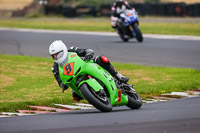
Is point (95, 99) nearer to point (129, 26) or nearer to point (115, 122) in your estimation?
point (115, 122)

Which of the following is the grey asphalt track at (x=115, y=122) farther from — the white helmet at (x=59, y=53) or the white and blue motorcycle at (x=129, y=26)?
the white and blue motorcycle at (x=129, y=26)

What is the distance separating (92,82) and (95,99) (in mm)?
247

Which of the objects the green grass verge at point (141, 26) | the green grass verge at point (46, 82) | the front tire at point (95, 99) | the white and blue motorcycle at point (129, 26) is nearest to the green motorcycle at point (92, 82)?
the front tire at point (95, 99)

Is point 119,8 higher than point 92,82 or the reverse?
the reverse

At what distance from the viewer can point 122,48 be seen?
2080 cm

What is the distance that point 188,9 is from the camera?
36.8m

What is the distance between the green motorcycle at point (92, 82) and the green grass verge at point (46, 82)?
1606mm

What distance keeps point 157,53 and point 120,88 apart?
1059cm

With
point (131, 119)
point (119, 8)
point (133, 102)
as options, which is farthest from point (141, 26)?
point (131, 119)

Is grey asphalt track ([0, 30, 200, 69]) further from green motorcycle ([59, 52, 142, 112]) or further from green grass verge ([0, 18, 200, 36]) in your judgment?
green motorcycle ([59, 52, 142, 112])

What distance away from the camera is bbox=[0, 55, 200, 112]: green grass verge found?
10.2 m

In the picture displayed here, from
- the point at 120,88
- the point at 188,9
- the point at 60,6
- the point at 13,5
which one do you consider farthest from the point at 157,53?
the point at 13,5

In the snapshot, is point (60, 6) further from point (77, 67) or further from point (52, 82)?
point (77, 67)

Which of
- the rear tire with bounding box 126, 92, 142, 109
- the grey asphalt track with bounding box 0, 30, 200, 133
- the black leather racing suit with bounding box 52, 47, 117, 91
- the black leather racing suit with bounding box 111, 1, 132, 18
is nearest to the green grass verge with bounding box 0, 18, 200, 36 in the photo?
the black leather racing suit with bounding box 111, 1, 132, 18
